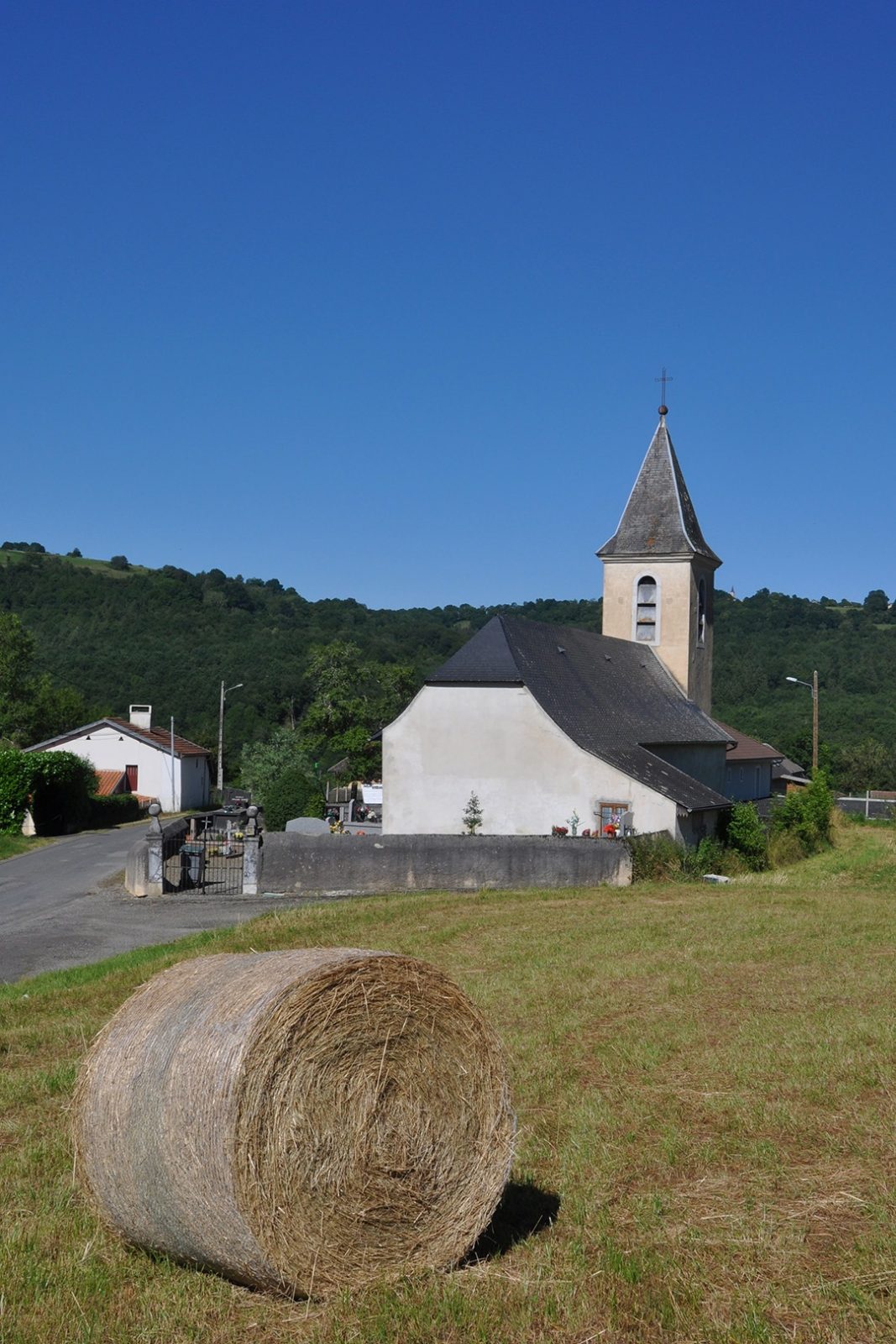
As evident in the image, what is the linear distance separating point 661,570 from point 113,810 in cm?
2402

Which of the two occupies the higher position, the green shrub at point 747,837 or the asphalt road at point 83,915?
the green shrub at point 747,837

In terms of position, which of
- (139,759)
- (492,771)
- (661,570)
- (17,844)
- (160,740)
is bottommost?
(17,844)

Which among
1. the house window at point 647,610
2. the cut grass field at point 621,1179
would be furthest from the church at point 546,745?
the cut grass field at point 621,1179

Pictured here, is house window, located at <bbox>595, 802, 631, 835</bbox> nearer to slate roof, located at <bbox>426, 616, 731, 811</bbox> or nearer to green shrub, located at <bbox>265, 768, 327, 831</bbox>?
slate roof, located at <bbox>426, 616, 731, 811</bbox>

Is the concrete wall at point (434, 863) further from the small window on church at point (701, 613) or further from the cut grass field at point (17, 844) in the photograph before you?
the small window on church at point (701, 613)

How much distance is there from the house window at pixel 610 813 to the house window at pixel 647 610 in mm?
12723

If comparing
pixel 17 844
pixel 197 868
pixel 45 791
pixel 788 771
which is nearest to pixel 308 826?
pixel 197 868

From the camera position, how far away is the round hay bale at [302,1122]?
216 inches

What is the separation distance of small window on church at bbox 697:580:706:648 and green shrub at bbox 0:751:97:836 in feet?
70.8

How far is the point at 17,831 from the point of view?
135 feet

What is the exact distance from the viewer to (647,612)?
41.3 meters

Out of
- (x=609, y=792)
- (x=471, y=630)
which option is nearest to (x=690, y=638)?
(x=609, y=792)

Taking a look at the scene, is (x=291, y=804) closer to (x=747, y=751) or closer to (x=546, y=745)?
(x=546, y=745)

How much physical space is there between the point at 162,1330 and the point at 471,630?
103 metres
